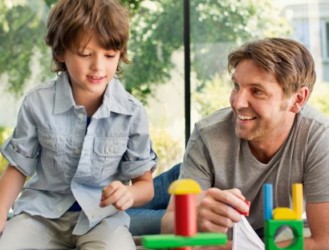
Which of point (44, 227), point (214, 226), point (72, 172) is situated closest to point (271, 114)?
point (214, 226)

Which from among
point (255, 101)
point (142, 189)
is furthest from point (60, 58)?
point (255, 101)

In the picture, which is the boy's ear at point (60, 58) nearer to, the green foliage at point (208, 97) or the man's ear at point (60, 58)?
the man's ear at point (60, 58)

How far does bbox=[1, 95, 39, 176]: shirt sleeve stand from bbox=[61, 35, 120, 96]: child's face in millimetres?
166

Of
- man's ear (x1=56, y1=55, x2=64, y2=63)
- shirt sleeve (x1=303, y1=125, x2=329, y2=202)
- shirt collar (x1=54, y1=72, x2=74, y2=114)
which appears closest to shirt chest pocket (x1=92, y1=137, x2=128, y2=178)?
shirt collar (x1=54, y1=72, x2=74, y2=114)

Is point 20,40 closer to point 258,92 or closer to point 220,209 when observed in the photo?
point 258,92

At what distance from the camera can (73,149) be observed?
1710mm

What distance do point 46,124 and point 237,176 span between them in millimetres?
488

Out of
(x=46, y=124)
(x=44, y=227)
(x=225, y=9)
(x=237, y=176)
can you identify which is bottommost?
(x=44, y=227)

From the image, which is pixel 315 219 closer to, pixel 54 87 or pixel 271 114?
pixel 271 114

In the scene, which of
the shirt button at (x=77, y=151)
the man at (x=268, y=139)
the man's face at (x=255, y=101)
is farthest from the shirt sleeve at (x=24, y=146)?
the man's face at (x=255, y=101)

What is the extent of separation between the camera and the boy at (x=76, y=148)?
165 centimetres

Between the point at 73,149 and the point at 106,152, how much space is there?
79 millimetres

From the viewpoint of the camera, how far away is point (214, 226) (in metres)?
1.51

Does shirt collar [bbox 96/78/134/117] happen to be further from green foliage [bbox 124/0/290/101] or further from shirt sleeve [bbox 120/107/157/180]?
green foliage [bbox 124/0/290/101]
